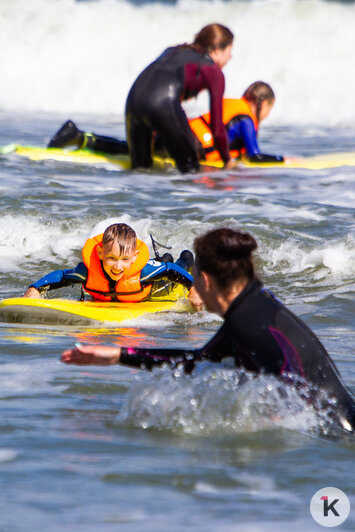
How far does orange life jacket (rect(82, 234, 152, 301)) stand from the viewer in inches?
225

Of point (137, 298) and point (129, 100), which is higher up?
point (129, 100)

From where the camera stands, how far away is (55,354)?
4.38 m

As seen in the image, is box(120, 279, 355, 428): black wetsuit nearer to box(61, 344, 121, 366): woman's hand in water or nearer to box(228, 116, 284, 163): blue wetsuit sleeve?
box(61, 344, 121, 366): woman's hand in water

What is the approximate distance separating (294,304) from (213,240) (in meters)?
2.92

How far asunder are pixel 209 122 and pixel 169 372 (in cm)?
687

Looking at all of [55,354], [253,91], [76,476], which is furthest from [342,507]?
[253,91]

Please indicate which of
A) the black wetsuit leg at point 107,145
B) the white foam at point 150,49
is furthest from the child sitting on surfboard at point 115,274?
the white foam at point 150,49

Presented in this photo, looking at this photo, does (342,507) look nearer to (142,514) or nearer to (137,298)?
(142,514)

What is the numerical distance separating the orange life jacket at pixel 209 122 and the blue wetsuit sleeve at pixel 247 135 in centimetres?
8

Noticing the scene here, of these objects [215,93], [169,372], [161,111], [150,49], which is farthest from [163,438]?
[150,49]

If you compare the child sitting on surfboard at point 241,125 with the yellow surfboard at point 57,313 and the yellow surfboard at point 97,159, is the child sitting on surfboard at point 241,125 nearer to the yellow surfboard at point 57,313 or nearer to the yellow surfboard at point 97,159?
the yellow surfboard at point 97,159

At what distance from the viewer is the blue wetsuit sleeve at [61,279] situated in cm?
572

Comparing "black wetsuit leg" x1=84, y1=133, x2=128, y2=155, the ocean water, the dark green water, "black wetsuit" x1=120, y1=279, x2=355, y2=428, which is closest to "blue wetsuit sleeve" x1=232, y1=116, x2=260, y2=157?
the ocean water

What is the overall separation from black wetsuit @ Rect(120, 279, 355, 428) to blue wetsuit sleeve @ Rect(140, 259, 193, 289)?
2589 mm
